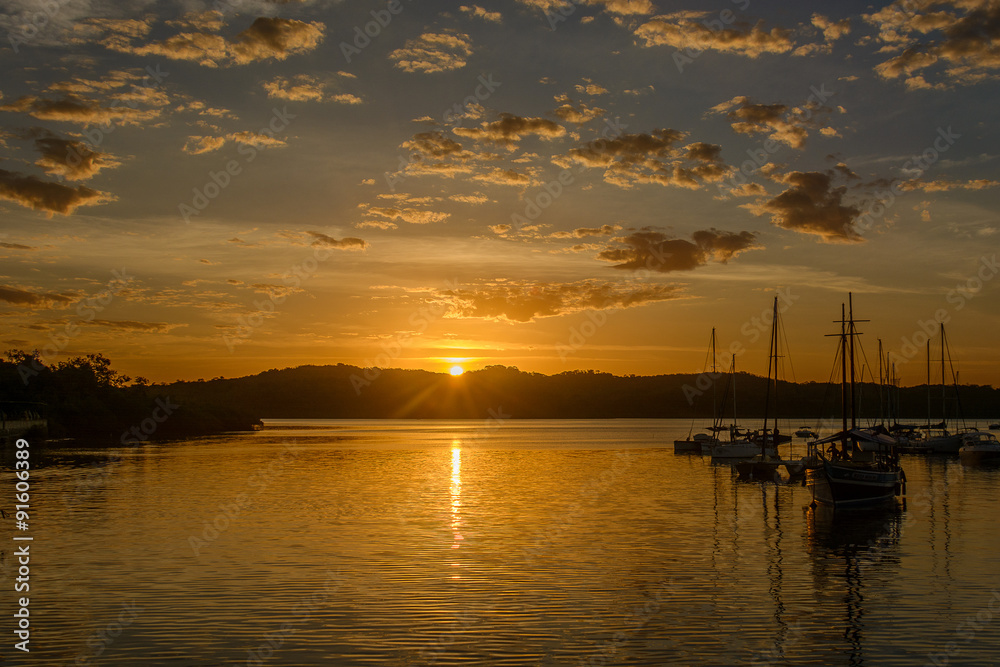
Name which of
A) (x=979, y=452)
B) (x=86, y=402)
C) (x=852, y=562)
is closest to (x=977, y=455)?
(x=979, y=452)

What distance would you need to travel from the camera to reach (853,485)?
148 feet

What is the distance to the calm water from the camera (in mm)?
18531

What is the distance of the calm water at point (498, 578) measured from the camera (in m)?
18.5

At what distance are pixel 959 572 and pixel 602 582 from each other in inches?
524

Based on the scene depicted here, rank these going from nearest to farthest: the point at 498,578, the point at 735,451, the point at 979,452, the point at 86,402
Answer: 1. the point at 498,578
2. the point at 735,451
3. the point at 979,452
4. the point at 86,402

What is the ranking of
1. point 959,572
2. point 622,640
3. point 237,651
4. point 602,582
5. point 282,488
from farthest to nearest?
1. point 282,488
2. point 959,572
3. point 602,582
4. point 622,640
5. point 237,651

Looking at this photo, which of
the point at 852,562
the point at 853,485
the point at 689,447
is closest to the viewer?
the point at 852,562

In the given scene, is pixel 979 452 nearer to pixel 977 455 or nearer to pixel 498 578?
pixel 977 455

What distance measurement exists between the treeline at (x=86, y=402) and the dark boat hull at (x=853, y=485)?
11192 cm

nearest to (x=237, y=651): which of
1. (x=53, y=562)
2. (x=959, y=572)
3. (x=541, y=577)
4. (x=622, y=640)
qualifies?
(x=622, y=640)

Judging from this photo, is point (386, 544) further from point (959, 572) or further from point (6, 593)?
point (959, 572)

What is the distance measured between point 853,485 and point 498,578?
28009 millimetres

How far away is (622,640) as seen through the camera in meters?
19.1

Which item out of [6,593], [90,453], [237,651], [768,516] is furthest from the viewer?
[90,453]
